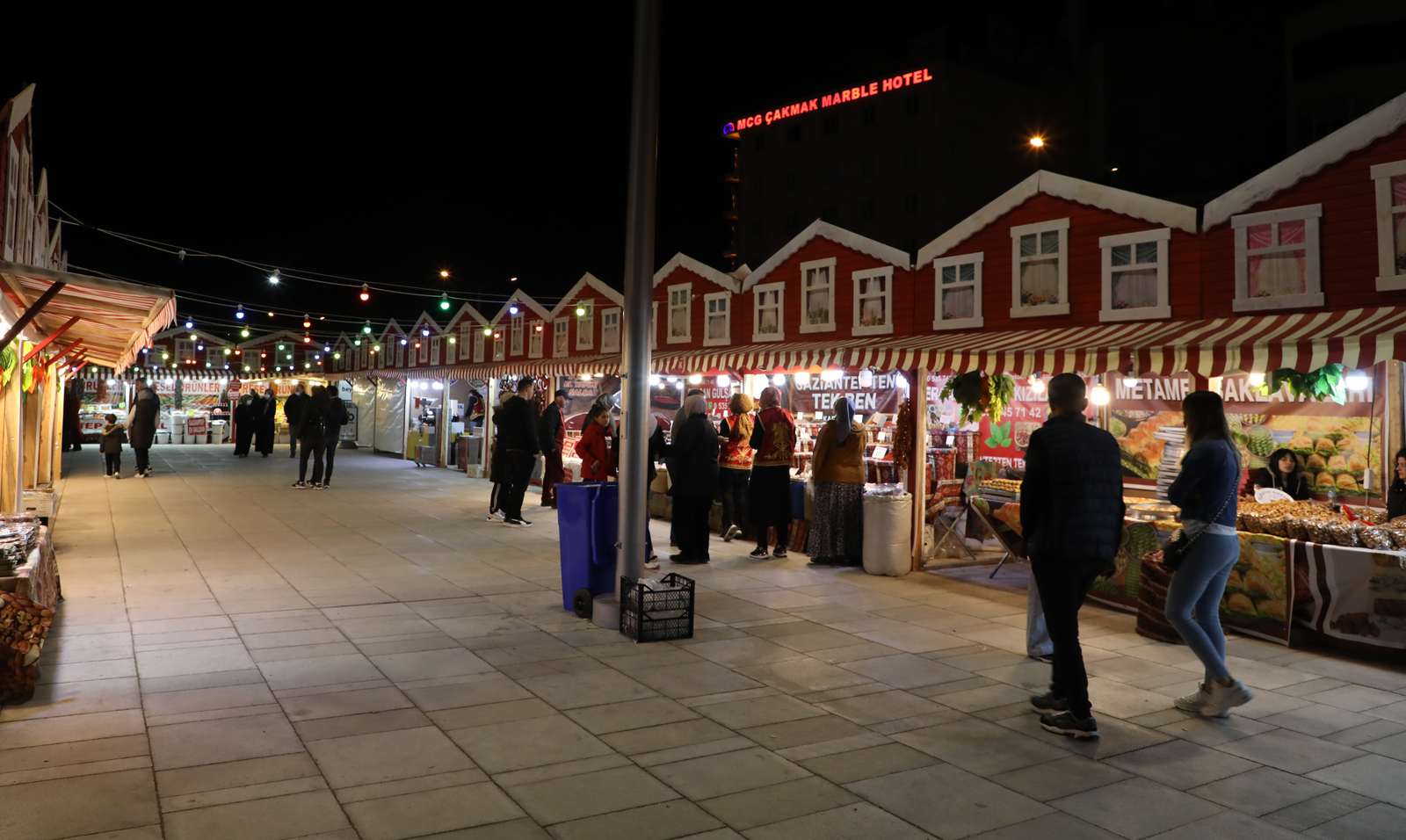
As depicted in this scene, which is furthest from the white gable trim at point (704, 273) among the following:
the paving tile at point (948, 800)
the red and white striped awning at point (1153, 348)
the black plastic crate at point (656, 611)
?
the paving tile at point (948, 800)

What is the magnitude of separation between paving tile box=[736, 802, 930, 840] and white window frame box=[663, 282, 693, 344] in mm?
12802

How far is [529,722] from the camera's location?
4.60m

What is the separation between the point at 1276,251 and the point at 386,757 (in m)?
8.69

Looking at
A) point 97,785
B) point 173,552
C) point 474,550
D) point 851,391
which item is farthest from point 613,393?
point 97,785

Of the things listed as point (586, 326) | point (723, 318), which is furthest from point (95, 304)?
point (586, 326)

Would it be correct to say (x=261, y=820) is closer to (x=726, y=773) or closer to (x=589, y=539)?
(x=726, y=773)

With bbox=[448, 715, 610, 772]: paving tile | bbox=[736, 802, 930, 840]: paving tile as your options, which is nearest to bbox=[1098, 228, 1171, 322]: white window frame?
bbox=[736, 802, 930, 840]: paving tile

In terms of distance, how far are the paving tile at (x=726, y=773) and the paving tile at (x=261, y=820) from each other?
1325 millimetres

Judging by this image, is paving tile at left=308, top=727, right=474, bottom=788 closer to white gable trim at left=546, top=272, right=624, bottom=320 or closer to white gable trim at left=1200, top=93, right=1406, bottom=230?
white gable trim at left=1200, top=93, right=1406, bottom=230

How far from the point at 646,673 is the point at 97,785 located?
2793 millimetres

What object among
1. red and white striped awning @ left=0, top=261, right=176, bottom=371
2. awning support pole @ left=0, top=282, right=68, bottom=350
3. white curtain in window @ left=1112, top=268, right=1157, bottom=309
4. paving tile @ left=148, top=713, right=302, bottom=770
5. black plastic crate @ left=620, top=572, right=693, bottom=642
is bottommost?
paving tile @ left=148, top=713, right=302, bottom=770

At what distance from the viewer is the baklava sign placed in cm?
909

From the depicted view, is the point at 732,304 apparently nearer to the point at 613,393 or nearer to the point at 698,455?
the point at 613,393

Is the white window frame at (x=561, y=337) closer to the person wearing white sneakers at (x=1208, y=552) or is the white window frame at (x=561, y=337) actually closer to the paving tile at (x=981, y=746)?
the person wearing white sneakers at (x=1208, y=552)
